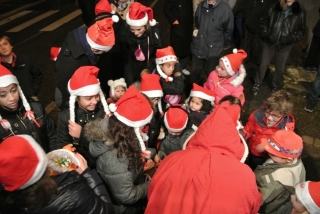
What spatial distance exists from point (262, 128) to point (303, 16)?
Answer: 275 centimetres

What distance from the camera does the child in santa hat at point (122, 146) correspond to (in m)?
2.27

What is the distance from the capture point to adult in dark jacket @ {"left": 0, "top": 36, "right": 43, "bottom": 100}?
349 cm

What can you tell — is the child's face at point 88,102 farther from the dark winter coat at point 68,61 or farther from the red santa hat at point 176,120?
the red santa hat at point 176,120

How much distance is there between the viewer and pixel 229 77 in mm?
4059

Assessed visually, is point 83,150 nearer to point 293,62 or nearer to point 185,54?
point 185,54

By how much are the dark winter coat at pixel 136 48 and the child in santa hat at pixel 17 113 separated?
1836mm

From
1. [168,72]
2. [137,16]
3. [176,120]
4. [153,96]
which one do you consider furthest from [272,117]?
[137,16]

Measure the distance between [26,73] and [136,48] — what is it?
1.65 metres

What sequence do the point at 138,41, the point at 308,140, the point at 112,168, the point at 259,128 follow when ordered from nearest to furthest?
1. the point at 112,168
2. the point at 259,128
3. the point at 138,41
4. the point at 308,140

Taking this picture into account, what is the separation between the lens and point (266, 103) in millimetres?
3273

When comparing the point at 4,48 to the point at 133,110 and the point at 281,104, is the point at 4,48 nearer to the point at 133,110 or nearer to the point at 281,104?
the point at 133,110

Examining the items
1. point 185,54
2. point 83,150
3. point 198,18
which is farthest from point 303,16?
point 83,150

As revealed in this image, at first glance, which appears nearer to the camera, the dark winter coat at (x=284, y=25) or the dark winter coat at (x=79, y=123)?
the dark winter coat at (x=79, y=123)

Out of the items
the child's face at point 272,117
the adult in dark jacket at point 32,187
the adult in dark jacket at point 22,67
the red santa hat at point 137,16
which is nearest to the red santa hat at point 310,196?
the child's face at point 272,117
